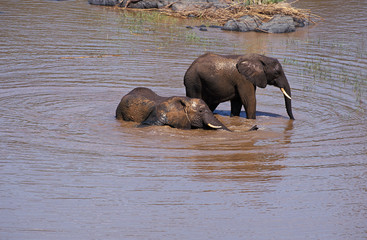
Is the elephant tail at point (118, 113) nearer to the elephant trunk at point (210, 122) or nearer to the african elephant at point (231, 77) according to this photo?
the african elephant at point (231, 77)

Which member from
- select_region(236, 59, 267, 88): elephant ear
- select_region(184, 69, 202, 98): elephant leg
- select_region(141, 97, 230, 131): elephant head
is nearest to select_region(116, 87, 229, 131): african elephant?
select_region(141, 97, 230, 131): elephant head

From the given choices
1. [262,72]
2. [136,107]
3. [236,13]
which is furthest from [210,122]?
[236,13]

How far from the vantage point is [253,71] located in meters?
12.5

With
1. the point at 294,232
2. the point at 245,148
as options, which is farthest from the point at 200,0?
the point at 294,232

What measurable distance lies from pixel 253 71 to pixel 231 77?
18.1 inches

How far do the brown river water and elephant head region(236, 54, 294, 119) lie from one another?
60 centimetres

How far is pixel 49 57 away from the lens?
1762cm

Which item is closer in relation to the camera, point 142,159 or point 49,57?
point 142,159

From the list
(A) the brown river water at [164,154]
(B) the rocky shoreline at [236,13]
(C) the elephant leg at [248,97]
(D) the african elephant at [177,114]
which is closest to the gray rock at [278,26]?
(B) the rocky shoreline at [236,13]

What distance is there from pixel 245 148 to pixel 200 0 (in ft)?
71.5

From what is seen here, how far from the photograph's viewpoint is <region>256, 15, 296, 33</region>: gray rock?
2558 cm

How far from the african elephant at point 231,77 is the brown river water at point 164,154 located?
48 centimetres

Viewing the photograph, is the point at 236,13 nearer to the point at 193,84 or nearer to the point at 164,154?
the point at 193,84

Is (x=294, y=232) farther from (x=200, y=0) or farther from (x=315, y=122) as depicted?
(x=200, y=0)
